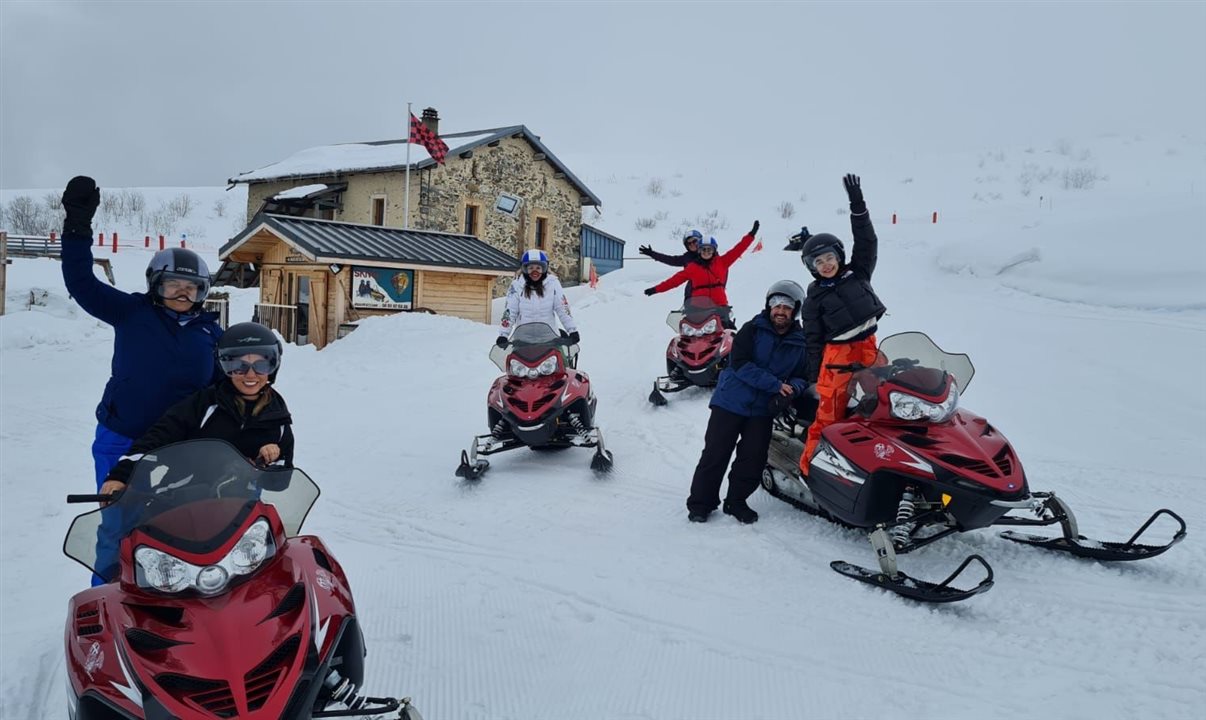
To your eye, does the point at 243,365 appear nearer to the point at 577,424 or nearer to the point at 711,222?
the point at 577,424

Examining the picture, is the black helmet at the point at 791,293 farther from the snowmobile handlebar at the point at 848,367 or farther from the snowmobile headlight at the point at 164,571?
the snowmobile headlight at the point at 164,571

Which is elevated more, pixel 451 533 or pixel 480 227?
pixel 480 227

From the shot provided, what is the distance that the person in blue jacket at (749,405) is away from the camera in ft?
16.9

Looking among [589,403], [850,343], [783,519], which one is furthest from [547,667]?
[589,403]

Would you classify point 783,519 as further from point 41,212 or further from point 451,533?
point 41,212

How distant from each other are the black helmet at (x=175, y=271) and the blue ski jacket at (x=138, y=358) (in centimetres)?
7

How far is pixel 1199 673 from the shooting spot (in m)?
3.06

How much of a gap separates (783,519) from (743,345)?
114 centimetres

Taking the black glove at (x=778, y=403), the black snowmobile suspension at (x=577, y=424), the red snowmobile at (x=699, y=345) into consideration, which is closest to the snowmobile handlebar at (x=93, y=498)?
the black glove at (x=778, y=403)

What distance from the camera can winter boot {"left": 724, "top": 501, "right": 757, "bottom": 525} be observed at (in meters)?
5.11

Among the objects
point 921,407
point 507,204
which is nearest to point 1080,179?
point 507,204

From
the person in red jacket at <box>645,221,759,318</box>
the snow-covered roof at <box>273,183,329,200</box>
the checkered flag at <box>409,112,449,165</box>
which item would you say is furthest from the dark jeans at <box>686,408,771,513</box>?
the snow-covered roof at <box>273,183,329,200</box>

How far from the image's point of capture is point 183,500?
101 inches

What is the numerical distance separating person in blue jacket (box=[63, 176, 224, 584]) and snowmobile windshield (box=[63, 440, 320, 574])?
937mm
